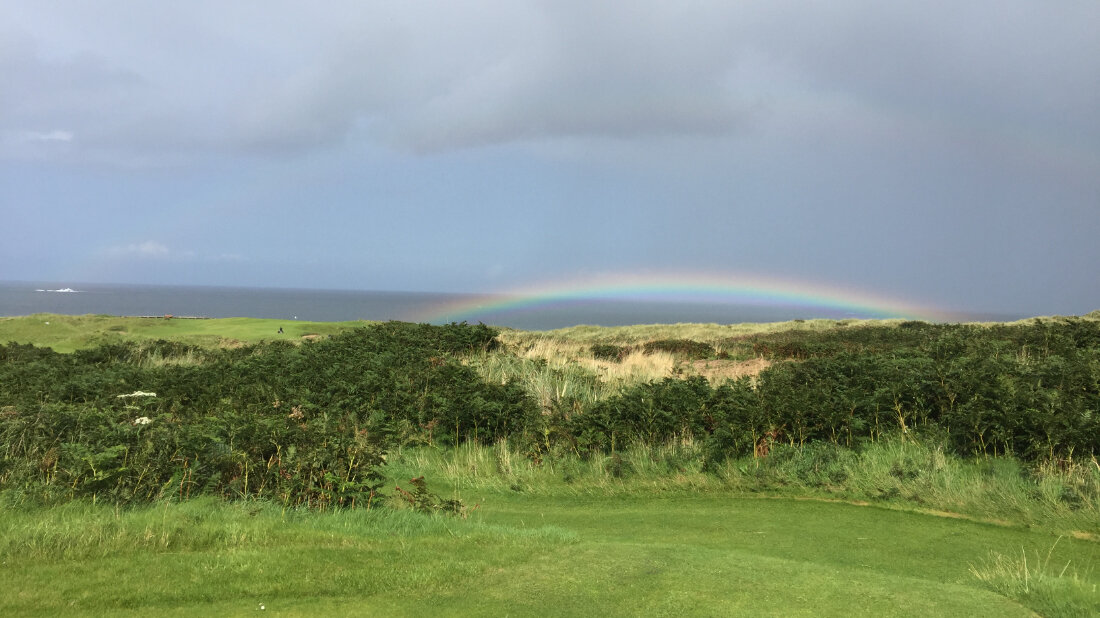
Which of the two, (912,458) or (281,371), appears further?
(281,371)

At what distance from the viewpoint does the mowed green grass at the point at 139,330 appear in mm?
31703

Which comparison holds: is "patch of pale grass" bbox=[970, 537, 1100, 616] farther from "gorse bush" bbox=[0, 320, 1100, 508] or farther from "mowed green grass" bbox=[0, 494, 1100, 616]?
"gorse bush" bbox=[0, 320, 1100, 508]

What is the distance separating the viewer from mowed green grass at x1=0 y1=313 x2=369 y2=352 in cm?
3170

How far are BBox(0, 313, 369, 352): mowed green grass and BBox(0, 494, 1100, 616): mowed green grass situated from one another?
2689 cm

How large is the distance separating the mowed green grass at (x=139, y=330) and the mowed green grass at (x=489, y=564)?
88.2ft

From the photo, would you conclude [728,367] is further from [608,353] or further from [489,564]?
[489,564]

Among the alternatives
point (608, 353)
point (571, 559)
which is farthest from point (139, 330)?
point (571, 559)

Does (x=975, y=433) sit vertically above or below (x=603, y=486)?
above

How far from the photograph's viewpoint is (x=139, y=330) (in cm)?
3894

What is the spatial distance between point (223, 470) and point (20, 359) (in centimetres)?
1592

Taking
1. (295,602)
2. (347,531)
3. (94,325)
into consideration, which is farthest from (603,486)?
(94,325)

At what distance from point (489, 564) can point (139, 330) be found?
4193 centimetres

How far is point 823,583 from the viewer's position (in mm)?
4637

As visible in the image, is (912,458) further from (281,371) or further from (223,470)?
(281,371)
